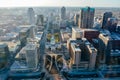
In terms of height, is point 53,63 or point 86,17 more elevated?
point 86,17

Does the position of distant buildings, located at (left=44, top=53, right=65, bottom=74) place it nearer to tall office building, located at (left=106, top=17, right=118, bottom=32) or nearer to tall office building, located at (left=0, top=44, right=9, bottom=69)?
tall office building, located at (left=0, top=44, right=9, bottom=69)

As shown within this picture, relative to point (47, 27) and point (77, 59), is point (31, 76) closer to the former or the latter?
point (77, 59)

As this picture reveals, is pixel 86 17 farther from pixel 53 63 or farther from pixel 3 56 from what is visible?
pixel 3 56

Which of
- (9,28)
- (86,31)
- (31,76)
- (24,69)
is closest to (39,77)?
(31,76)

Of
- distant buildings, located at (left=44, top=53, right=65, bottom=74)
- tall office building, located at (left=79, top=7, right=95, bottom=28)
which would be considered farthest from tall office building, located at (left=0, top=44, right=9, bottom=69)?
tall office building, located at (left=79, top=7, right=95, bottom=28)

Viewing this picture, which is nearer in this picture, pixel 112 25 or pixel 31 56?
pixel 31 56

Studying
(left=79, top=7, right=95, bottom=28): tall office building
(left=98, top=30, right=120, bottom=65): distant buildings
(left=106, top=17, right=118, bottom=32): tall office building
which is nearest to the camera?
(left=98, top=30, right=120, bottom=65): distant buildings

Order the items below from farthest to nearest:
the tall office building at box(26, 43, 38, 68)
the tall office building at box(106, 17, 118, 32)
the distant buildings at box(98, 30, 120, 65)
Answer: the tall office building at box(106, 17, 118, 32)
the distant buildings at box(98, 30, 120, 65)
the tall office building at box(26, 43, 38, 68)

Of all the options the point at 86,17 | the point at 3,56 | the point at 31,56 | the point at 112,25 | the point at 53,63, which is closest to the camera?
the point at 31,56

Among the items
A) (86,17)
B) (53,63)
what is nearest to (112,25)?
(86,17)
